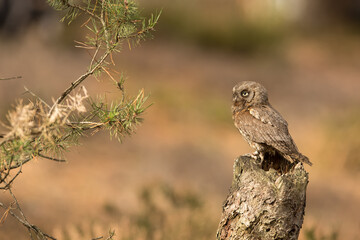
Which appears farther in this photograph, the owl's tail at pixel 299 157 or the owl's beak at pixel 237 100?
the owl's beak at pixel 237 100

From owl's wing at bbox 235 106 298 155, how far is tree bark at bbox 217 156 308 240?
300 millimetres

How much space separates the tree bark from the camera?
284cm

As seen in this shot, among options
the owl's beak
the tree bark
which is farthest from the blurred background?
the tree bark

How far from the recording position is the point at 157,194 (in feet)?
20.3

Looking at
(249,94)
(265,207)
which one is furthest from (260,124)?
(265,207)

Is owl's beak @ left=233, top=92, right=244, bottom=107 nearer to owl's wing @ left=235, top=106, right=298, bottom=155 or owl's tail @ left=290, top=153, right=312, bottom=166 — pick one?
owl's wing @ left=235, top=106, right=298, bottom=155

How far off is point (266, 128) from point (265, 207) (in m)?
0.69

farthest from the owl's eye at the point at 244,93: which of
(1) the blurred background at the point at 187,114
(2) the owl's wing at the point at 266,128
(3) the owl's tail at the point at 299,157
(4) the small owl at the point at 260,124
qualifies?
(1) the blurred background at the point at 187,114

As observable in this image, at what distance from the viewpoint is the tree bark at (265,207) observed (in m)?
2.84

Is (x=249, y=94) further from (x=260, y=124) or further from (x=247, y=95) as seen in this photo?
(x=260, y=124)

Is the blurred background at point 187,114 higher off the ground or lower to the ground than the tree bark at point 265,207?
higher

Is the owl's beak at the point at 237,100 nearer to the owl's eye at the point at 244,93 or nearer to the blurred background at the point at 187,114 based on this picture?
the owl's eye at the point at 244,93

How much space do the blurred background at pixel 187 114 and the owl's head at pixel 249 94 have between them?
26.4 inches

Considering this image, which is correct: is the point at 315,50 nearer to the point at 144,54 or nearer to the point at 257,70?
the point at 257,70
